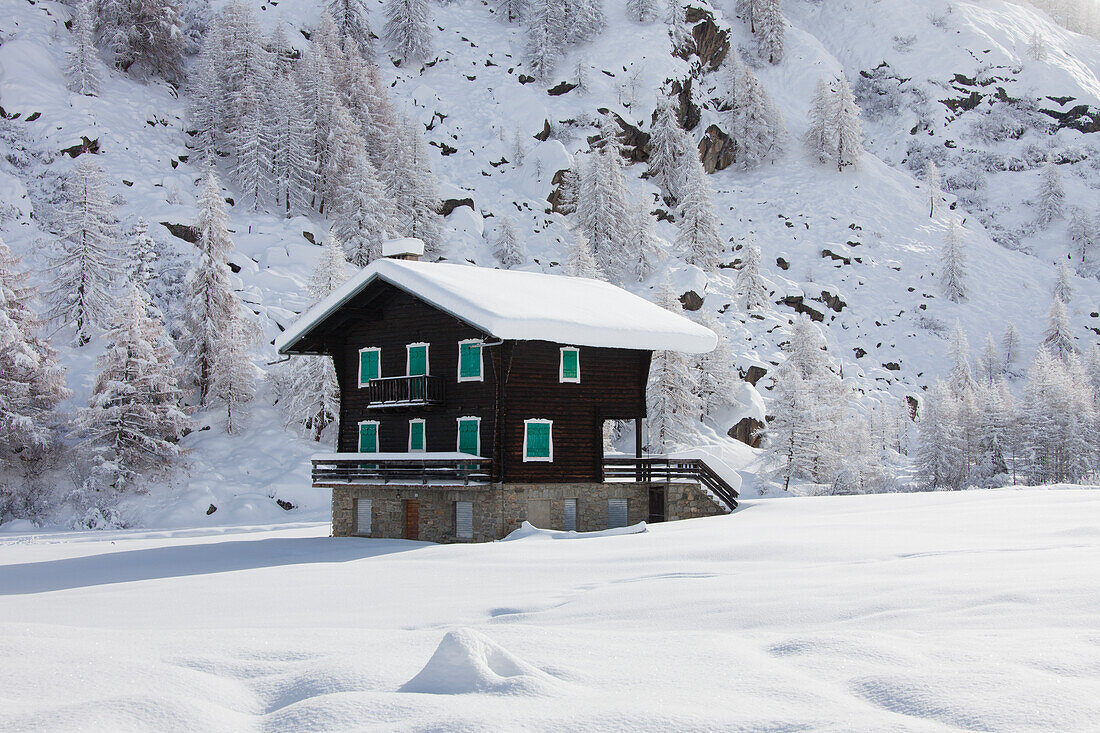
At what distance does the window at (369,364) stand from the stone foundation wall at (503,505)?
4093 mm

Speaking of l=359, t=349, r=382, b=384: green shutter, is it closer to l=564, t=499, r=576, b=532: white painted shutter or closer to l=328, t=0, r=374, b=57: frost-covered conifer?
l=564, t=499, r=576, b=532: white painted shutter

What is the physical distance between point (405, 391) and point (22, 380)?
77.8 feet

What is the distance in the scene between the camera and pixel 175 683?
251 inches

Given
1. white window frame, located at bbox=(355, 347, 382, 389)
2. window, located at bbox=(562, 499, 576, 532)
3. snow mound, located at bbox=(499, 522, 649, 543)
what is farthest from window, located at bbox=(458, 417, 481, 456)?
white window frame, located at bbox=(355, 347, 382, 389)

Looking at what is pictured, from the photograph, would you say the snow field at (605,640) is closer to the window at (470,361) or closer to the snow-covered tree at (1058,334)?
the window at (470,361)

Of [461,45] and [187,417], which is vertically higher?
[461,45]

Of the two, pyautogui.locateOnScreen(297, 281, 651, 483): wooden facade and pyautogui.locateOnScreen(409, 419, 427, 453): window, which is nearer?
pyautogui.locateOnScreen(297, 281, 651, 483): wooden facade

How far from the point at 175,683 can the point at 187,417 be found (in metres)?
39.2

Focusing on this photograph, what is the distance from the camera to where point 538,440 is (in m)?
27.2

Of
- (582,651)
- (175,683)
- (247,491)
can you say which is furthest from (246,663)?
(247,491)

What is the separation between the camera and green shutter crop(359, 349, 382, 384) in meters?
30.6

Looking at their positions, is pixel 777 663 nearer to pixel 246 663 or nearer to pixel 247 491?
pixel 246 663

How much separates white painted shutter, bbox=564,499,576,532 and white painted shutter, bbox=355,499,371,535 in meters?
6.99

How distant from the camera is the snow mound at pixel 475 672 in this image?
6.27 m
